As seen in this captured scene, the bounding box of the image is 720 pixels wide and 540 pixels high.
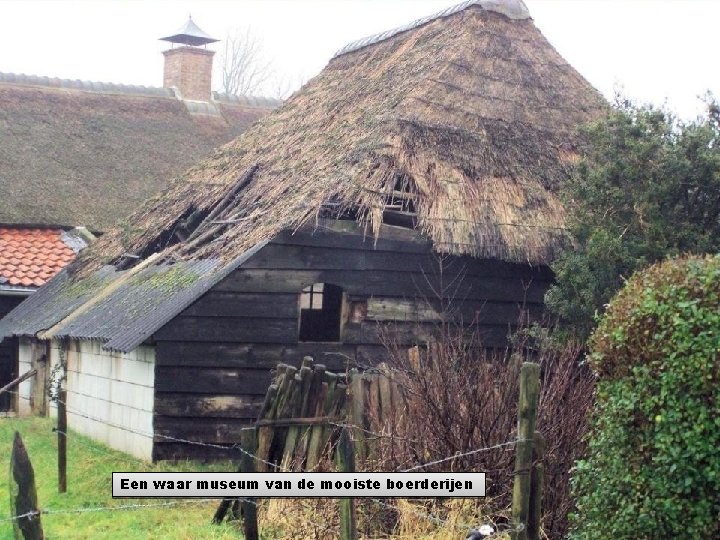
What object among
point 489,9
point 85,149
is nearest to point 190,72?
point 85,149

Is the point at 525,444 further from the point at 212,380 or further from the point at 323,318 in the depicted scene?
the point at 323,318

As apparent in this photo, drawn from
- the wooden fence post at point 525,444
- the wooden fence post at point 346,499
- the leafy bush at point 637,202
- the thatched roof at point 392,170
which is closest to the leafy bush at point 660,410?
the wooden fence post at point 525,444

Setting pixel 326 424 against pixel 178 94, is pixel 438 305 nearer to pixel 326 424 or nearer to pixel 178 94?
pixel 326 424

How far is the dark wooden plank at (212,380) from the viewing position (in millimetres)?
12352

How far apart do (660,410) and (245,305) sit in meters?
7.13

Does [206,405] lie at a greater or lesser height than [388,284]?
lesser

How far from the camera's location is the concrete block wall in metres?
29.3

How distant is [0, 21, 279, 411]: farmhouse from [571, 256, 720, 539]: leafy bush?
49.7 ft

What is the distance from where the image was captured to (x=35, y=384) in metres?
18.6

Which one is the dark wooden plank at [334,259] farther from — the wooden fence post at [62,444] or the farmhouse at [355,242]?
the wooden fence post at [62,444]

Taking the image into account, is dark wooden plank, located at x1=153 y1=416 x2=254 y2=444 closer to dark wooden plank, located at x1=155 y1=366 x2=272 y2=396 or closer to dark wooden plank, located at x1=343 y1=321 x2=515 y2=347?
dark wooden plank, located at x1=155 y1=366 x2=272 y2=396

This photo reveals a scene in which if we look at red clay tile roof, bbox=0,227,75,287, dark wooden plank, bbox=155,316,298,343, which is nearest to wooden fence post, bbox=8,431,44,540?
dark wooden plank, bbox=155,316,298,343

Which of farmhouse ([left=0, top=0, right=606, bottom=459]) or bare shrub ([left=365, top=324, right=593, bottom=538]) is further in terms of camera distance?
farmhouse ([left=0, top=0, right=606, bottom=459])

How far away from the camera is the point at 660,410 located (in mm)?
6012
